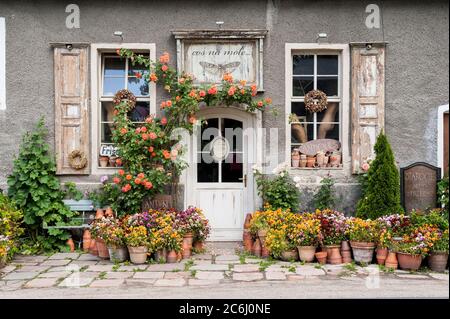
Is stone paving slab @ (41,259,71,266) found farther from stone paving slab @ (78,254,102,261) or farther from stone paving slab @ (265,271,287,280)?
stone paving slab @ (265,271,287,280)

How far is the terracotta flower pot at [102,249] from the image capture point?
6.32 meters

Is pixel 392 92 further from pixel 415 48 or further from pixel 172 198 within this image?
pixel 172 198

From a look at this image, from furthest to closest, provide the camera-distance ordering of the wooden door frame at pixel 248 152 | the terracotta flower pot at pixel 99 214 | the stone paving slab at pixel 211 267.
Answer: the wooden door frame at pixel 248 152
the terracotta flower pot at pixel 99 214
the stone paving slab at pixel 211 267

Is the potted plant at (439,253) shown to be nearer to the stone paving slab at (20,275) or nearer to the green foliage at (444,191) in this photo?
the green foliage at (444,191)

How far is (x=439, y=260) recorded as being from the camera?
5.68 meters

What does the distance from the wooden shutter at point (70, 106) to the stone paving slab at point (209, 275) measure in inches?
109

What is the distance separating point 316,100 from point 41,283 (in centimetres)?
470

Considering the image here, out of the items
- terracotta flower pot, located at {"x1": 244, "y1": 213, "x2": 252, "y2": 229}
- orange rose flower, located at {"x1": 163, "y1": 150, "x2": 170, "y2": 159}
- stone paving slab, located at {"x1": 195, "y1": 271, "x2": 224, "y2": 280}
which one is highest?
orange rose flower, located at {"x1": 163, "y1": 150, "x2": 170, "y2": 159}

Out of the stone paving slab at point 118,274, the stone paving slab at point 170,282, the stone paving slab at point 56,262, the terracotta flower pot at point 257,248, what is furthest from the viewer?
the terracotta flower pot at point 257,248

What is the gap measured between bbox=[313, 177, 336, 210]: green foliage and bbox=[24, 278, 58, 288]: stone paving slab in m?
3.90

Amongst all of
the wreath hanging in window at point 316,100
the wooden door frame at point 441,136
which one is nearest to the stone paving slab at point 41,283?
the wreath hanging in window at point 316,100

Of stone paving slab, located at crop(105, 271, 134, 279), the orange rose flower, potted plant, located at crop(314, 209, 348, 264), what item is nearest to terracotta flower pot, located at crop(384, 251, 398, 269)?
potted plant, located at crop(314, 209, 348, 264)

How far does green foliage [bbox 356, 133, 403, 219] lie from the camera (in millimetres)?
6582

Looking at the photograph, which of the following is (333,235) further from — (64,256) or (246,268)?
(64,256)
